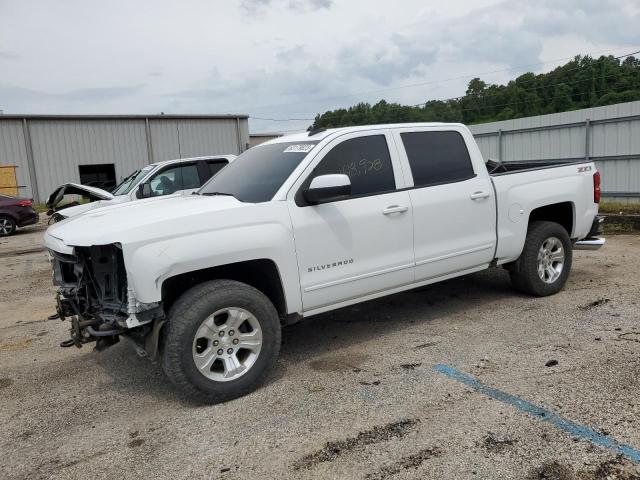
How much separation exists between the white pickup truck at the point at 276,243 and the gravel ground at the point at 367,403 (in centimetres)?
46

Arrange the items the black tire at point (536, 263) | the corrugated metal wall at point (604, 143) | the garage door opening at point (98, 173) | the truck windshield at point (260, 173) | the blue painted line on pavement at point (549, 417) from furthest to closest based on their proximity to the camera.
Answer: the garage door opening at point (98, 173), the corrugated metal wall at point (604, 143), the black tire at point (536, 263), the truck windshield at point (260, 173), the blue painted line on pavement at point (549, 417)

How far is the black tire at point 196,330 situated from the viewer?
3766 millimetres

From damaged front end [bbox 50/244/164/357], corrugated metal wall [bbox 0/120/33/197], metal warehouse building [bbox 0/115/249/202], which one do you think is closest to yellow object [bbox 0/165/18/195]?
metal warehouse building [bbox 0/115/249/202]

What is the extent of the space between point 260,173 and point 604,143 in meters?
14.3

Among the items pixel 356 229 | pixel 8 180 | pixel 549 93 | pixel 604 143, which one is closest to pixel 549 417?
pixel 356 229

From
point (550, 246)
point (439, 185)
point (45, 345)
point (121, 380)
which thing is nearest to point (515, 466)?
point (439, 185)

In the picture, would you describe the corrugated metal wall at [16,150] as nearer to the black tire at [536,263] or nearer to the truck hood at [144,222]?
the truck hood at [144,222]

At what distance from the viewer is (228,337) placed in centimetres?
400

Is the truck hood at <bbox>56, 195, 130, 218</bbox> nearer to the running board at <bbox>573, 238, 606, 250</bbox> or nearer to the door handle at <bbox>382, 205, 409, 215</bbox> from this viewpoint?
the door handle at <bbox>382, 205, 409, 215</bbox>

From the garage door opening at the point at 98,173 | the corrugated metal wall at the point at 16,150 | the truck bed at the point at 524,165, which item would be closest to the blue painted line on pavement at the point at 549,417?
the truck bed at the point at 524,165

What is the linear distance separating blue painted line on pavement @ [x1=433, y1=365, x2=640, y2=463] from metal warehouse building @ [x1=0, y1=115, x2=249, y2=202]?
76.4 feet

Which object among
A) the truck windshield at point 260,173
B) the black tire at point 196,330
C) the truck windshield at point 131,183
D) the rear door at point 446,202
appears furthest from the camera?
the truck windshield at point 131,183

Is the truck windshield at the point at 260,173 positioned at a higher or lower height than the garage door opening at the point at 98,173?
lower

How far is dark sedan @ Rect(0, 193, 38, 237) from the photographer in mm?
15648
